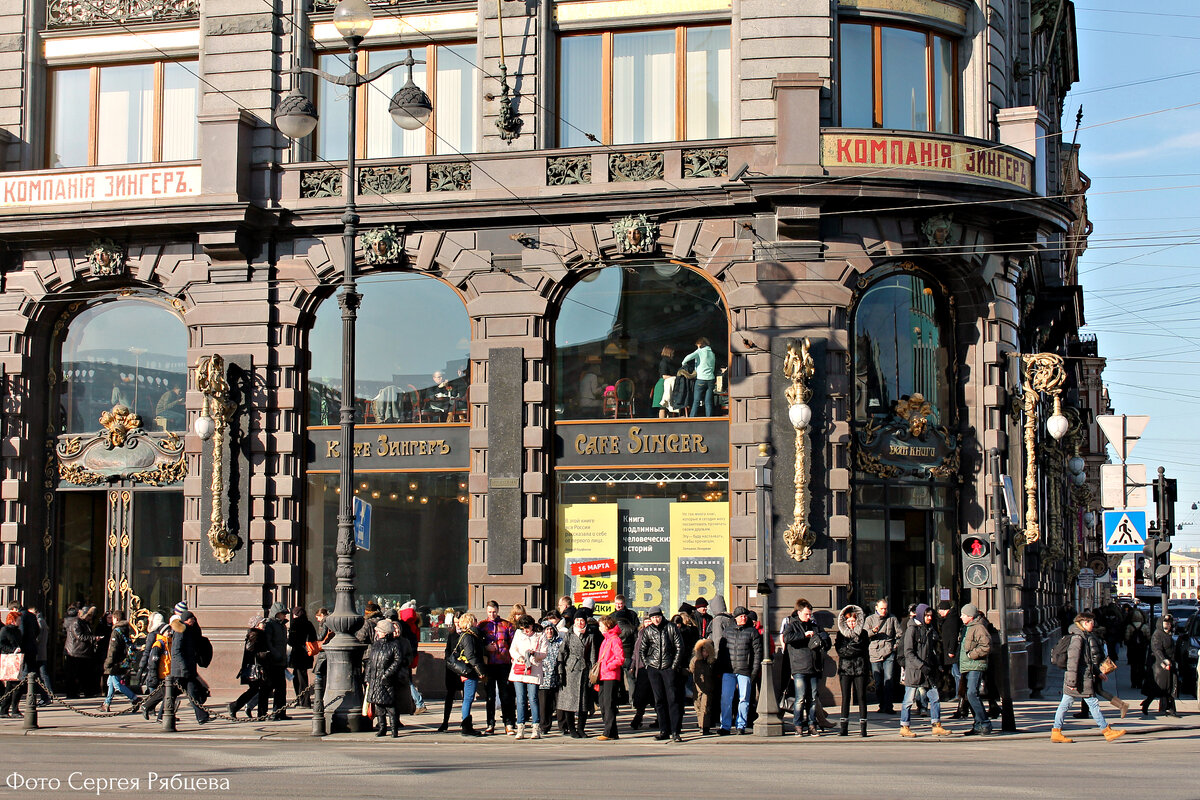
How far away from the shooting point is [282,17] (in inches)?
1096

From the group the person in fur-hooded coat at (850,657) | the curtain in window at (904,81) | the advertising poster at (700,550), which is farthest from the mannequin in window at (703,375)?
the person in fur-hooded coat at (850,657)

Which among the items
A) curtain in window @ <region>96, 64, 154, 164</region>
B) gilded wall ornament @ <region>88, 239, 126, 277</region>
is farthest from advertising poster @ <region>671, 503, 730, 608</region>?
curtain in window @ <region>96, 64, 154, 164</region>

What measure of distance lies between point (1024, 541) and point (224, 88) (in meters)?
17.1

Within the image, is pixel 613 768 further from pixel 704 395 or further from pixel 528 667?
pixel 704 395

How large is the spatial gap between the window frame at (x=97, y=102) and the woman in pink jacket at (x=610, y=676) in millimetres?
13464

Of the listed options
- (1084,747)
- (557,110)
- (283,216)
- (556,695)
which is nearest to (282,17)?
(283,216)

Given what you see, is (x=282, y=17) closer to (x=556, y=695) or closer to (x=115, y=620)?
(x=115, y=620)

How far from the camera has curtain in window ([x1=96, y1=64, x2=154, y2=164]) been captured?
28672mm

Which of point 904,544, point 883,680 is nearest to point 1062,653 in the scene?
point 883,680

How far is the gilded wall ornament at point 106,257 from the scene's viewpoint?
27.9 metres

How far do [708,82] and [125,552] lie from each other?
554 inches

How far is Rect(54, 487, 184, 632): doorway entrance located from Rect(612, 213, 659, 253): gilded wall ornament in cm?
972

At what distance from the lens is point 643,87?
88.5ft

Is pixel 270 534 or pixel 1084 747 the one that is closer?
pixel 1084 747
